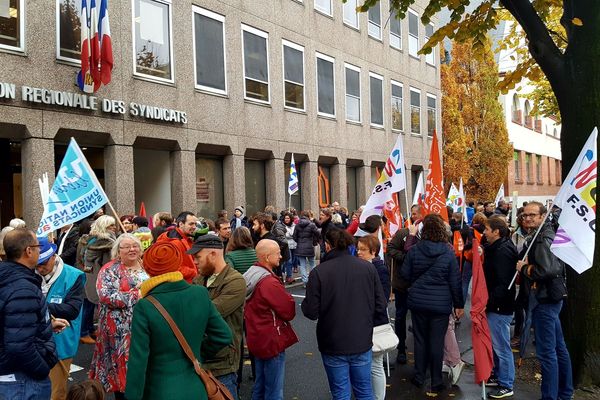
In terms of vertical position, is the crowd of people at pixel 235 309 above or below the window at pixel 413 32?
below

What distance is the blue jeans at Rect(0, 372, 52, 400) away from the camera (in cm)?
351

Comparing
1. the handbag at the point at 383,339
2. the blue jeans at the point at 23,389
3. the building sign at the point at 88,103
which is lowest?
the handbag at the point at 383,339

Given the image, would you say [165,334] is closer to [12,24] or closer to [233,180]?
[12,24]

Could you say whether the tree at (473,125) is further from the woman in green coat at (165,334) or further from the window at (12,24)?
the woman in green coat at (165,334)

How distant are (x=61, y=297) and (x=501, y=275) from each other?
4253 mm

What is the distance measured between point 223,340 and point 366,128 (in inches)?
785

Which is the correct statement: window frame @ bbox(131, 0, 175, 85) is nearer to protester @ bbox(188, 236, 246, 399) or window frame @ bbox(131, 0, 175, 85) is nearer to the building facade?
the building facade

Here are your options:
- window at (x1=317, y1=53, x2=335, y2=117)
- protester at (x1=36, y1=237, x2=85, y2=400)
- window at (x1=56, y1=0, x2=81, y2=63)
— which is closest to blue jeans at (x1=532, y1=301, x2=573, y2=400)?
protester at (x1=36, y1=237, x2=85, y2=400)

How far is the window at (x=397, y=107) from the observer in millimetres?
25109

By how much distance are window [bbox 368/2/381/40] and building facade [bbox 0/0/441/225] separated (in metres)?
0.11

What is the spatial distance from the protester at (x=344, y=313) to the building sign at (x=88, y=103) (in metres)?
8.54

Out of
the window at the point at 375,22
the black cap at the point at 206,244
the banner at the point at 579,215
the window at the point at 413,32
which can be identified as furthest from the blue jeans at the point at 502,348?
the window at the point at 413,32

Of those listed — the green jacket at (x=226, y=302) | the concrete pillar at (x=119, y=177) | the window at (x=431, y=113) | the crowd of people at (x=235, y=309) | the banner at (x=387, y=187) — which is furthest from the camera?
the window at (x=431, y=113)

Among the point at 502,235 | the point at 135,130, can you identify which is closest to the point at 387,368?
the point at 502,235
